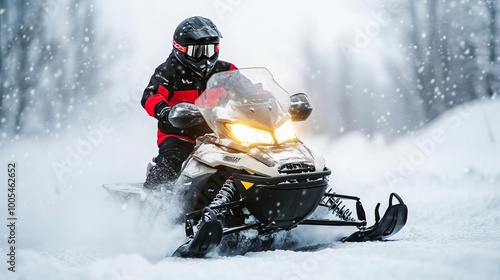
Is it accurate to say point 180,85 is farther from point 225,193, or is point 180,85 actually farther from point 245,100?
point 225,193

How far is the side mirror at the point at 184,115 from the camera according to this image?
459cm

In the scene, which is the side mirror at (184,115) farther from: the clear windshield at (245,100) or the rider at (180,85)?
the rider at (180,85)

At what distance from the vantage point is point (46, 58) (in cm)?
1077

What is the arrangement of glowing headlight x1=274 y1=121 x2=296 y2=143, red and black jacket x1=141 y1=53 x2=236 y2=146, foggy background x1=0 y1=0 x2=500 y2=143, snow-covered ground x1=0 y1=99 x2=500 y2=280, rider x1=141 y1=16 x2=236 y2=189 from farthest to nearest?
foggy background x1=0 y1=0 x2=500 y2=143
red and black jacket x1=141 y1=53 x2=236 y2=146
rider x1=141 y1=16 x2=236 y2=189
glowing headlight x1=274 y1=121 x2=296 y2=143
snow-covered ground x1=0 y1=99 x2=500 y2=280

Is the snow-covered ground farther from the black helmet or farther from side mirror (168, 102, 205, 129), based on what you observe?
the black helmet

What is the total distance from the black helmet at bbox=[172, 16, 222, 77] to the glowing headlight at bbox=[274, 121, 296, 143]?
104 cm

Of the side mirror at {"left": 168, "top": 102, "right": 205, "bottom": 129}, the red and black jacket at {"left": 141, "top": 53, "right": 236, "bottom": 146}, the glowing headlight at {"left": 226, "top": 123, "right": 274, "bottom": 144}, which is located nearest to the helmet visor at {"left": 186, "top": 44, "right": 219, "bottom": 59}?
the red and black jacket at {"left": 141, "top": 53, "right": 236, "bottom": 146}

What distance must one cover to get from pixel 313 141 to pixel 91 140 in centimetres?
332

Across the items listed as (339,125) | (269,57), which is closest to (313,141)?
(339,125)

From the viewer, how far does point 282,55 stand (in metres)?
10.5

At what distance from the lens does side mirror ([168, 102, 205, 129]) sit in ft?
15.0

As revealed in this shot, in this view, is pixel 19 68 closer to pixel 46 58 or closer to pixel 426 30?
pixel 46 58

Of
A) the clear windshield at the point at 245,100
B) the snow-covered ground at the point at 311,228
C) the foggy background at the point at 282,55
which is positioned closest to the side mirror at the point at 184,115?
the clear windshield at the point at 245,100

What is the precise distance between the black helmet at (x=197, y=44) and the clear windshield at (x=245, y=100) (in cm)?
45
